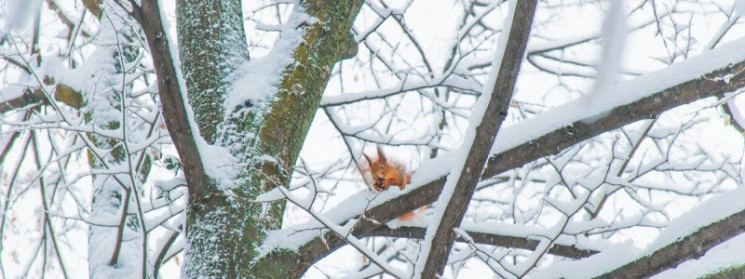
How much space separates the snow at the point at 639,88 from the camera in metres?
1.74

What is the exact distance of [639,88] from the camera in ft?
5.88

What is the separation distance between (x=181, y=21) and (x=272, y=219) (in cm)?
78

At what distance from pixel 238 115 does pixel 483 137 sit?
898mm

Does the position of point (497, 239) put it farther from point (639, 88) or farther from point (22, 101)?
point (22, 101)

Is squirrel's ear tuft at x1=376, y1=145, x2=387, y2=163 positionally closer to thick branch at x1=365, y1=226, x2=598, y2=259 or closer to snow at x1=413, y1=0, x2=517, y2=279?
thick branch at x1=365, y1=226, x2=598, y2=259

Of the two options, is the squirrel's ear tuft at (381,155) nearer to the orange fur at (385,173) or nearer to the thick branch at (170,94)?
the orange fur at (385,173)

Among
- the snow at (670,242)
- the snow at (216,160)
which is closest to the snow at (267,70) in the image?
the snow at (216,160)

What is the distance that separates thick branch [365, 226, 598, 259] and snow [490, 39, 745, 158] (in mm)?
417

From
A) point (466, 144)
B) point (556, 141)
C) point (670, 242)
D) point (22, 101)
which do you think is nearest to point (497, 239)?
point (556, 141)

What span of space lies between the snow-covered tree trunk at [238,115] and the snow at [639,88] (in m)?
0.65

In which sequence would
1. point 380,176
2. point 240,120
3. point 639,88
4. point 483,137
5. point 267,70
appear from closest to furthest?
point 483,137 < point 639,88 < point 240,120 < point 267,70 < point 380,176

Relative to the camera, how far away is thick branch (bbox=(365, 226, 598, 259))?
214cm

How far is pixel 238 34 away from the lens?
2.34m

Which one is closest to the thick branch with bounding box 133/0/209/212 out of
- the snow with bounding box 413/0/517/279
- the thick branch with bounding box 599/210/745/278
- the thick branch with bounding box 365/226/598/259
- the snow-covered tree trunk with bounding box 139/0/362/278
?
the snow-covered tree trunk with bounding box 139/0/362/278
